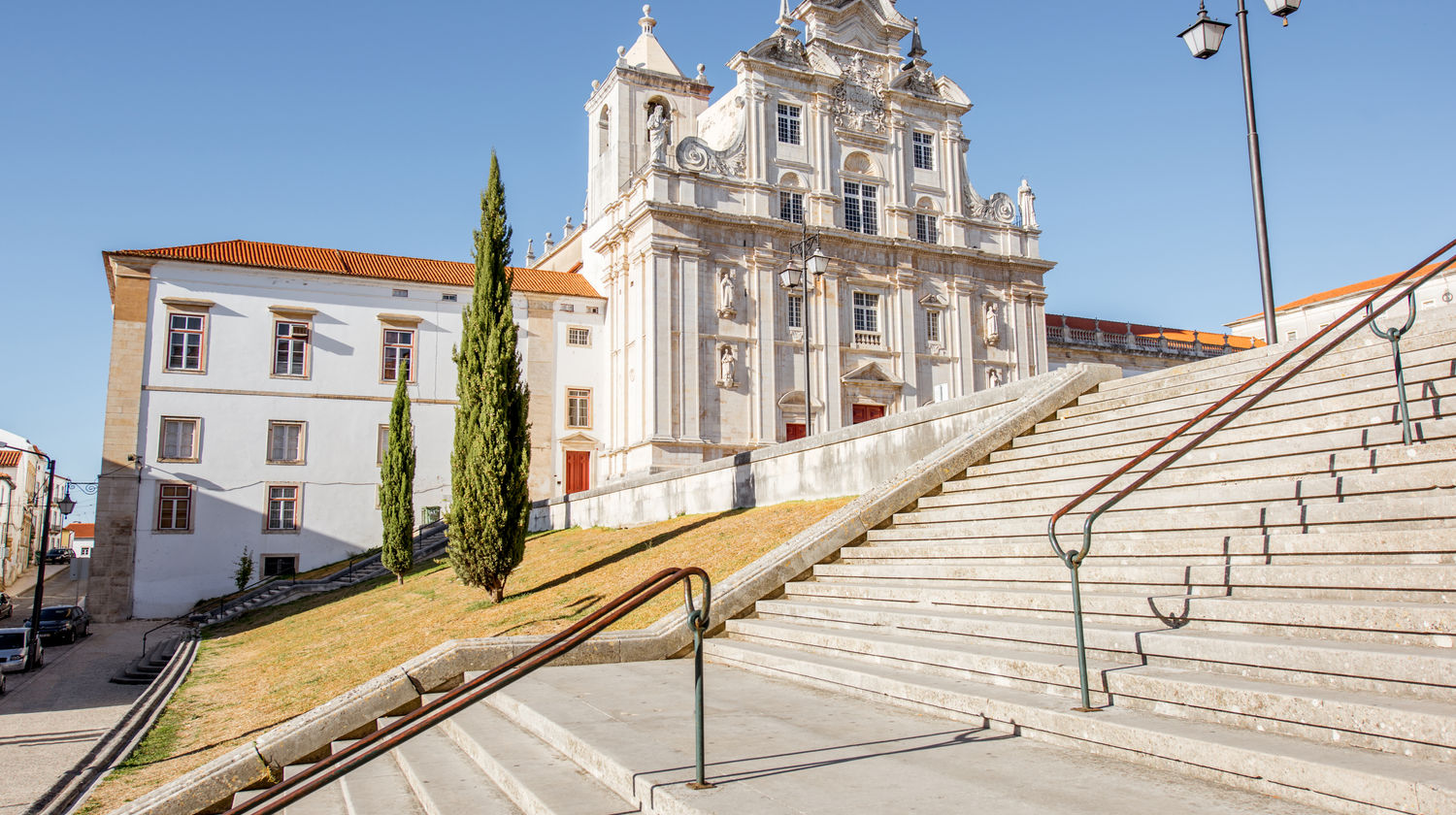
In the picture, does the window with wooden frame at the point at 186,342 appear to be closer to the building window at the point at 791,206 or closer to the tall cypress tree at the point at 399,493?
the tall cypress tree at the point at 399,493

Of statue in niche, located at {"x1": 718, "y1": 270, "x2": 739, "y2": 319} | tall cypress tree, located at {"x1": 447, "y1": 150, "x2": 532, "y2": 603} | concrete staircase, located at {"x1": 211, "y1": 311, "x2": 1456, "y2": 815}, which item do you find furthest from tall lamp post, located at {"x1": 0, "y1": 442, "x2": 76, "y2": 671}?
statue in niche, located at {"x1": 718, "y1": 270, "x2": 739, "y2": 319}

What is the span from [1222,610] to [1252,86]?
8.64 m

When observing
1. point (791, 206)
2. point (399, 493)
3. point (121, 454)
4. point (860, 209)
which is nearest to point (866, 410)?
point (860, 209)

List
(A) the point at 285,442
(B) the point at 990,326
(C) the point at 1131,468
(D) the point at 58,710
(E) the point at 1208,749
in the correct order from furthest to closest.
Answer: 1. (B) the point at 990,326
2. (A) the point at 285,442
3. (D) the point at 58,710
4. (C) the point at 1131,468
5. (E) the point at 1208,749

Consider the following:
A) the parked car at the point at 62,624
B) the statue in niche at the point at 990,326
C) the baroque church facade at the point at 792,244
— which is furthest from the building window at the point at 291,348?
the statue in niche at the point at 990,326

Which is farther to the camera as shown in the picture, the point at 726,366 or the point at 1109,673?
the point at 726,366

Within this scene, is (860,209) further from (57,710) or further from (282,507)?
(57,710)

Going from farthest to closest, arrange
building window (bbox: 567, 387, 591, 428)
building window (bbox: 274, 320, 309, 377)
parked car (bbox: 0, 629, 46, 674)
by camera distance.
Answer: building window (bbox: 567, 387, 591, 428)
building window (bbox: 274, 320, 309, 377)
parked car (bbox: 0, 629, 46, 674)

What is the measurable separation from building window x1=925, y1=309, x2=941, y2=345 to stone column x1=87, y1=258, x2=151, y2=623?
27800mm

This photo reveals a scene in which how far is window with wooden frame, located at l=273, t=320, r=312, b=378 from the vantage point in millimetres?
31922

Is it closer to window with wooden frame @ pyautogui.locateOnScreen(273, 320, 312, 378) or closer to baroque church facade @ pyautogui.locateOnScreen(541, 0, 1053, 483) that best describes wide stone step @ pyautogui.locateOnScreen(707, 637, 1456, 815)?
baroque church facade @ pyautogui.locateOnScreen(541, 0, 1053, 483)

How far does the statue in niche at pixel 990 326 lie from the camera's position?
35.6m

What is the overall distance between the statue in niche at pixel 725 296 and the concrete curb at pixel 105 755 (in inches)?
781

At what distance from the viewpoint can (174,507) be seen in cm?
3017
